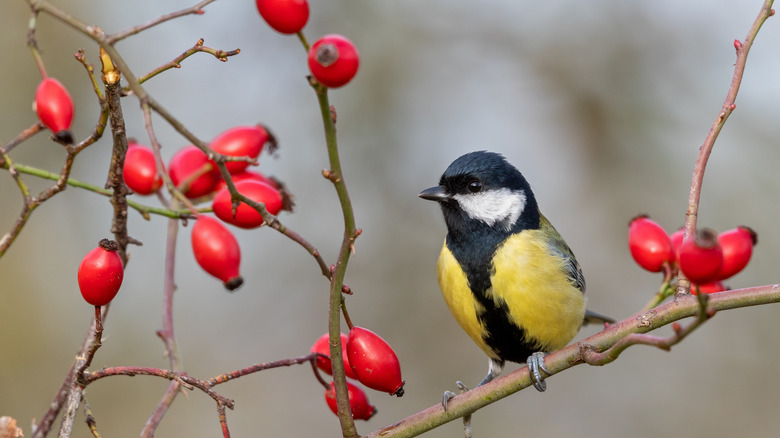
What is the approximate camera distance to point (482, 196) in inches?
108

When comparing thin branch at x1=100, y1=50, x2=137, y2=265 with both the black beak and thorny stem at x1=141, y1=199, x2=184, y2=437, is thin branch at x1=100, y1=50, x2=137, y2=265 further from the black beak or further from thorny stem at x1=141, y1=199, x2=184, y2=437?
the black beak

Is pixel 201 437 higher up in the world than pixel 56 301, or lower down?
lower down

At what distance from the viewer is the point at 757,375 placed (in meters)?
5.25

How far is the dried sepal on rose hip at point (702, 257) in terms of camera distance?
1.15m

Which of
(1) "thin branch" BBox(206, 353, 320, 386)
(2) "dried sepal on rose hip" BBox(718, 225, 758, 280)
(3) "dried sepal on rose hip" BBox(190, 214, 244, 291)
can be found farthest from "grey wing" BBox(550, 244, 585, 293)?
(3) "dried sepal on rose hip" BBox(190, 214, 244, 291)

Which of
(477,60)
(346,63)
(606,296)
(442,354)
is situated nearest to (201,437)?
(442,354)

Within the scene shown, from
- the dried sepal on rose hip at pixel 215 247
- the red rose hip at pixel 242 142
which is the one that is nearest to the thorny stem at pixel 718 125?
the dried sepal on rose hip at pixel 215 247

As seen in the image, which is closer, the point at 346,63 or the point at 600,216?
the point at 346,63

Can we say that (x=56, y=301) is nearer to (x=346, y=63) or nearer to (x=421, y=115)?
(x=421, y=115)

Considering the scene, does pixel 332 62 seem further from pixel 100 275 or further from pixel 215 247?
A: pixel 215 247

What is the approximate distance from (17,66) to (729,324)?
220 inches

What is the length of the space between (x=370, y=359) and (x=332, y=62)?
2.66ft

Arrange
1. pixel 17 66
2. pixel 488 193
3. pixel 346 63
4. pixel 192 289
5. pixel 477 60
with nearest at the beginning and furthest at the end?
pixel 346 63 < pixel 488 193 < pixel 17 66 < pixel 192 289 < pixel 477 60

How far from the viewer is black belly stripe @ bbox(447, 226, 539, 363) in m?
2.54
